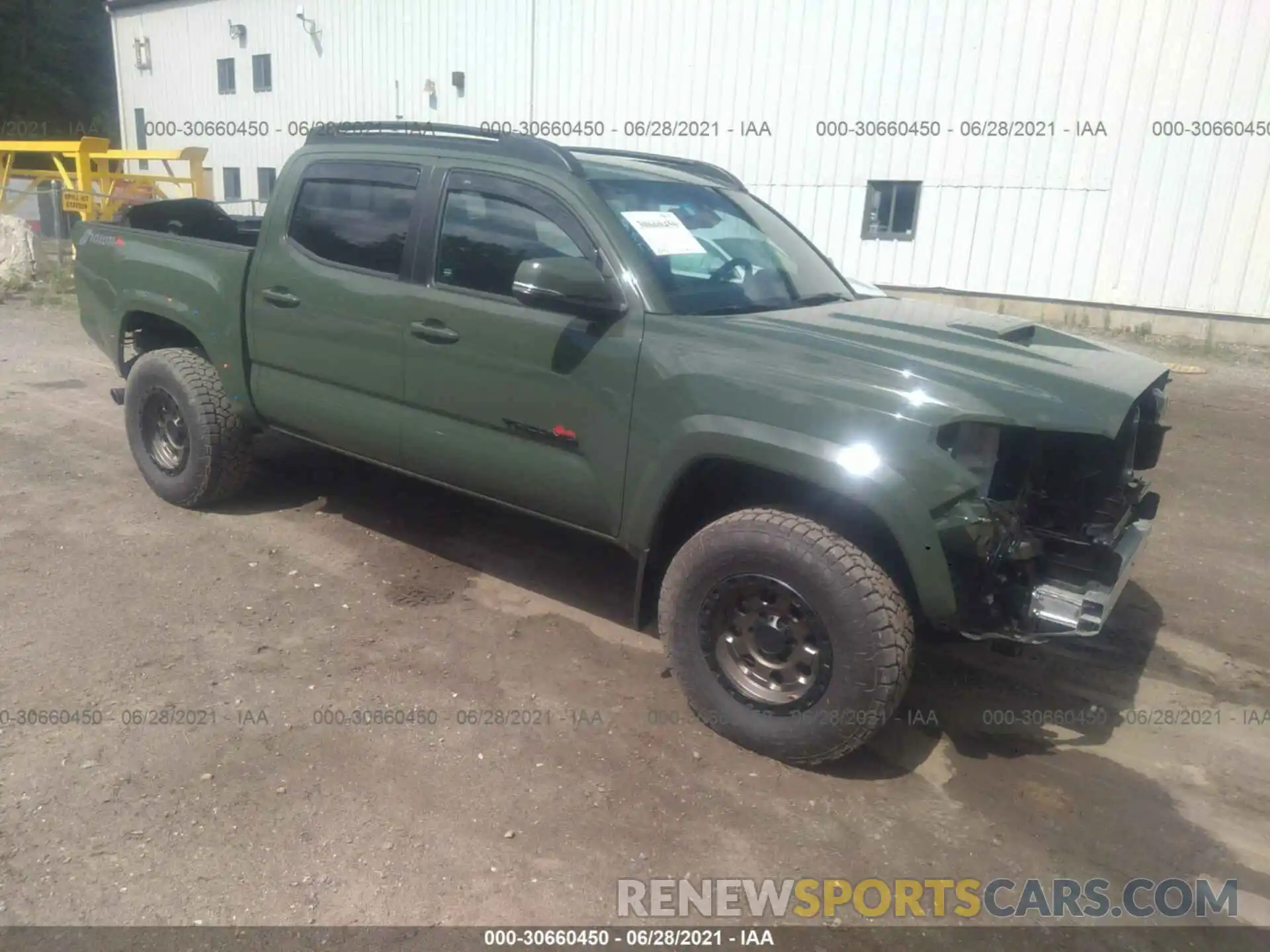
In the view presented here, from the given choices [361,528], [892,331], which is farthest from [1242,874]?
[361,528]

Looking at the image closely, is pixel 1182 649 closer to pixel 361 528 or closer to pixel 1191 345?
pixel 361 528

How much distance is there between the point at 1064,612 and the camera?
297 cm

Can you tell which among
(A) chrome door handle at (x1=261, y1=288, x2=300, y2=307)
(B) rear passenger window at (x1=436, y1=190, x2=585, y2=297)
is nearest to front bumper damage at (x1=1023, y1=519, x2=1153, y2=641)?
(B) rear passenger window at (x1=436, y1=190, x2=585, y2=297)

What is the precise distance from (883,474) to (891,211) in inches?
439

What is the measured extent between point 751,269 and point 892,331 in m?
0.77

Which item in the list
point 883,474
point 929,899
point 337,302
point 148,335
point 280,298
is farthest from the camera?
point 148,335

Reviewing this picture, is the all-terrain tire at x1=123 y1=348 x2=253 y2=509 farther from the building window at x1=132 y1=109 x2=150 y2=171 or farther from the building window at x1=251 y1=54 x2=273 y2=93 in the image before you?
the building window at x1=132 y1=109 x2=150 y2=171

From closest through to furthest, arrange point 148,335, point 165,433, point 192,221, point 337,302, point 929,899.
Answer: point 929,899 < point 337,302 < point 165,433 < point 148,335 < point 192,221

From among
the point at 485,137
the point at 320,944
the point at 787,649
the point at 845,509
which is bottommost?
the point at 320,944

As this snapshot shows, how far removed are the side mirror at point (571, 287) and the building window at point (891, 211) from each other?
10525 millimetres

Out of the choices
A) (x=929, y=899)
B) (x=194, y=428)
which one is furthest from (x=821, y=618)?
(x=194, y=428)

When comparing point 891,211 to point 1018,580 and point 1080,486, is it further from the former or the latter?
point 1018,580

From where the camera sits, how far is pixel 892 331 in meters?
3.44

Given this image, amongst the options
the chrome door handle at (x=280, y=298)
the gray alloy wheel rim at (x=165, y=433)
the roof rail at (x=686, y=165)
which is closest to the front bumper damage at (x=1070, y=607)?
the roof rail at (x=686, y=165)
